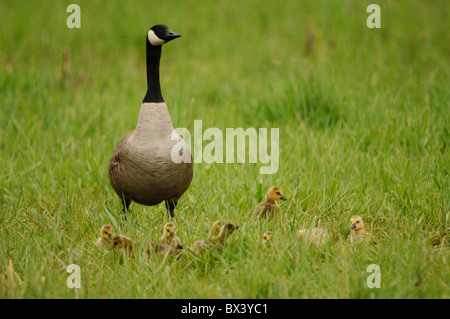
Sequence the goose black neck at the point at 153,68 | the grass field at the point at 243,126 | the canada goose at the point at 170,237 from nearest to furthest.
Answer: the grass field at the point at 243,126, the canada goose at the point at 170,237, the goose black neck at the point at 153,68

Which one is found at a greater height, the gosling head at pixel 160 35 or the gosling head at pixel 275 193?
the gosling head at pixel 160 35

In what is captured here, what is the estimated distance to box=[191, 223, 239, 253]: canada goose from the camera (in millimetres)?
3658

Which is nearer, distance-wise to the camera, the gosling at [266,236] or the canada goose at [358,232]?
the gosling at [266,236]

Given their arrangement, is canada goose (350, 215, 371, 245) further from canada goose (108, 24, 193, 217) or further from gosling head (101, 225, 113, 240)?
gosling head (101, 225, 113, 240)

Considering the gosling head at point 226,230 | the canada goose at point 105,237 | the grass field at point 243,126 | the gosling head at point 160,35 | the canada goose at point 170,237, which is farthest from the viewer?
the gosling head at point 160,35

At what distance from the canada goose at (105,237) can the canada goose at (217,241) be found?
2.46 ft

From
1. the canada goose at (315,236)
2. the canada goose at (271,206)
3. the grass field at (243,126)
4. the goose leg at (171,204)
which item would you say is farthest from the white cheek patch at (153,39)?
the canada goose at (315,236)

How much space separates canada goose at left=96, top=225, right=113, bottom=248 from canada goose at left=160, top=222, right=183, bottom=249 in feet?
1.53

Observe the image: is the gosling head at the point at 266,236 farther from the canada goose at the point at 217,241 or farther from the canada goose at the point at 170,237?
the canada goose at the point at 170,237

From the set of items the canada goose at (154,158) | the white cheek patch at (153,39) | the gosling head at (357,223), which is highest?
the white cheek patch at (153,39)

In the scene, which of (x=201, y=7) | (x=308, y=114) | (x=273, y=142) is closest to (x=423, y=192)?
(x=273, y=142)

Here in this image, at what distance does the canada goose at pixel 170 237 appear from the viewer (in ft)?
12.3

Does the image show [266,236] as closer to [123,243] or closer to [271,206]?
[271,206]

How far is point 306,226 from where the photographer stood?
161 inches
